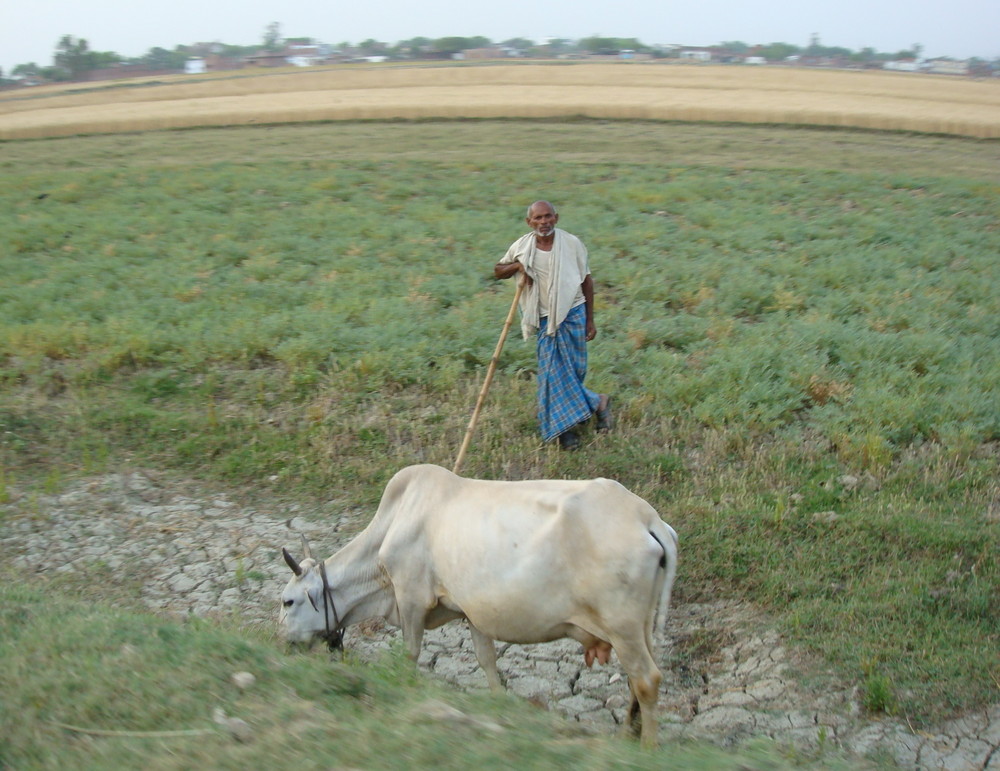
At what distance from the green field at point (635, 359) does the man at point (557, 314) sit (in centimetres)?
28

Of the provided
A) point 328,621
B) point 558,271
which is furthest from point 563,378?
point 328,621

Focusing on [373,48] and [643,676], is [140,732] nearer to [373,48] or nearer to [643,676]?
[643,676]

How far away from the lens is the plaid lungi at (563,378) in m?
7.74

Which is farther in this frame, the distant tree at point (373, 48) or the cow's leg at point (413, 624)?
the distant tree at point (373, 48)

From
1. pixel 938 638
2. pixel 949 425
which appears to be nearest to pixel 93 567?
pixel 938 638

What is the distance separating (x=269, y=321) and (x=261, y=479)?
2.70 meters

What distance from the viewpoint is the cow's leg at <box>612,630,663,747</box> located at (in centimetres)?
495

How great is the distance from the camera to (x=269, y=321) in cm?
1048

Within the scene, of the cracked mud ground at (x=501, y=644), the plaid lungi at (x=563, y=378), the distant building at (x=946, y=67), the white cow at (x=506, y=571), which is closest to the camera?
the white cow at (x=506, y=571)

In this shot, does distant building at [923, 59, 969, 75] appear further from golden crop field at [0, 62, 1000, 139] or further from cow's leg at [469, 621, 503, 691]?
cow's leg at [469, 621, 503, 691]

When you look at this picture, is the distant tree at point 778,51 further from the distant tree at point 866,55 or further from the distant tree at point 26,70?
the distant tree at point 26,70

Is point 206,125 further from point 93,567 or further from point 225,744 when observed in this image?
point 225,744

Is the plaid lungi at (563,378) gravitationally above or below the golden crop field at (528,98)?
below

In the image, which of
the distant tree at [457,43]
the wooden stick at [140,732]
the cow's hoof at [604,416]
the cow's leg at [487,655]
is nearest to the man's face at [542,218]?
the cow's hoof at [604,416]
